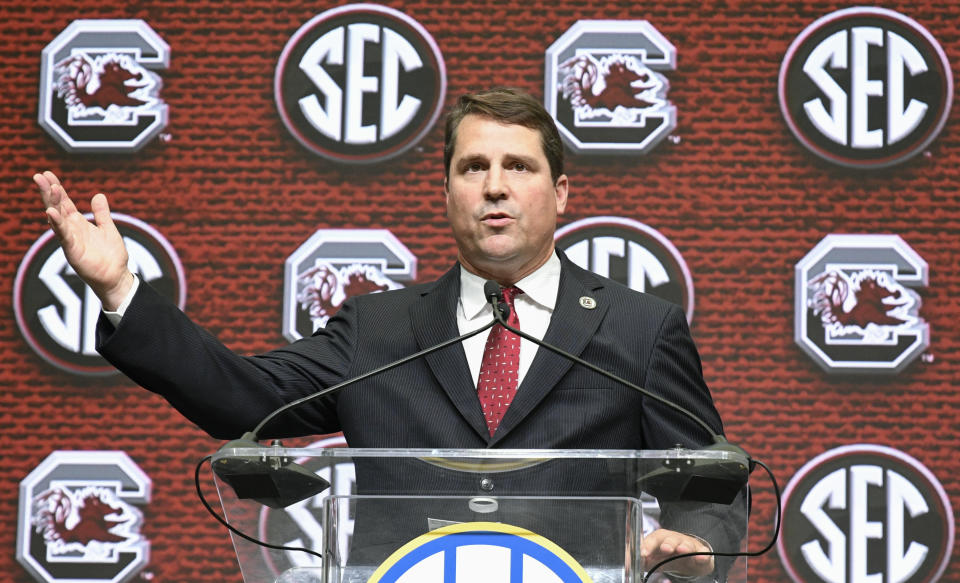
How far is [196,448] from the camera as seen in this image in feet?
9.41

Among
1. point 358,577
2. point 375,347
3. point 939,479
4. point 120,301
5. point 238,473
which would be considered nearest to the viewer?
point 358,577

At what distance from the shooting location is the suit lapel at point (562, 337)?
1.66 meters

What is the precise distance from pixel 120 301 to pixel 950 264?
2.03 meters

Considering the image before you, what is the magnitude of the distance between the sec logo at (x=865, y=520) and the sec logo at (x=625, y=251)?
0.52 metres

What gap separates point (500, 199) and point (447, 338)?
25cm

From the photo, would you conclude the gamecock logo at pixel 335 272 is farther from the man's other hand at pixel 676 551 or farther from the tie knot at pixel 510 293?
the man's other hand at pixel 676 551

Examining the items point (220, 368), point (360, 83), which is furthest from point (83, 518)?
point (220, 368)

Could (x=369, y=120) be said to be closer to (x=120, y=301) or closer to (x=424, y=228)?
(x=424, y=228)

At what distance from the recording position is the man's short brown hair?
1.97 m

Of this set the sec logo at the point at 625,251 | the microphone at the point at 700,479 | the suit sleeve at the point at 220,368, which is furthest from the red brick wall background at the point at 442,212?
the microphone at the point at 700,479

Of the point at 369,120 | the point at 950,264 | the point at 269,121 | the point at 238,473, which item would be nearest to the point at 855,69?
the point at 950,264

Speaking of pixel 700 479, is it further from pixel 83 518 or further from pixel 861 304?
pixel 83 518

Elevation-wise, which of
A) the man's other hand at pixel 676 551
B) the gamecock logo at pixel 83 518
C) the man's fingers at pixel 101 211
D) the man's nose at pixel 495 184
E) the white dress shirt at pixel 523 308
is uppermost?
the man's nose at pixel 495 184

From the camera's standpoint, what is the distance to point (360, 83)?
117 inches
